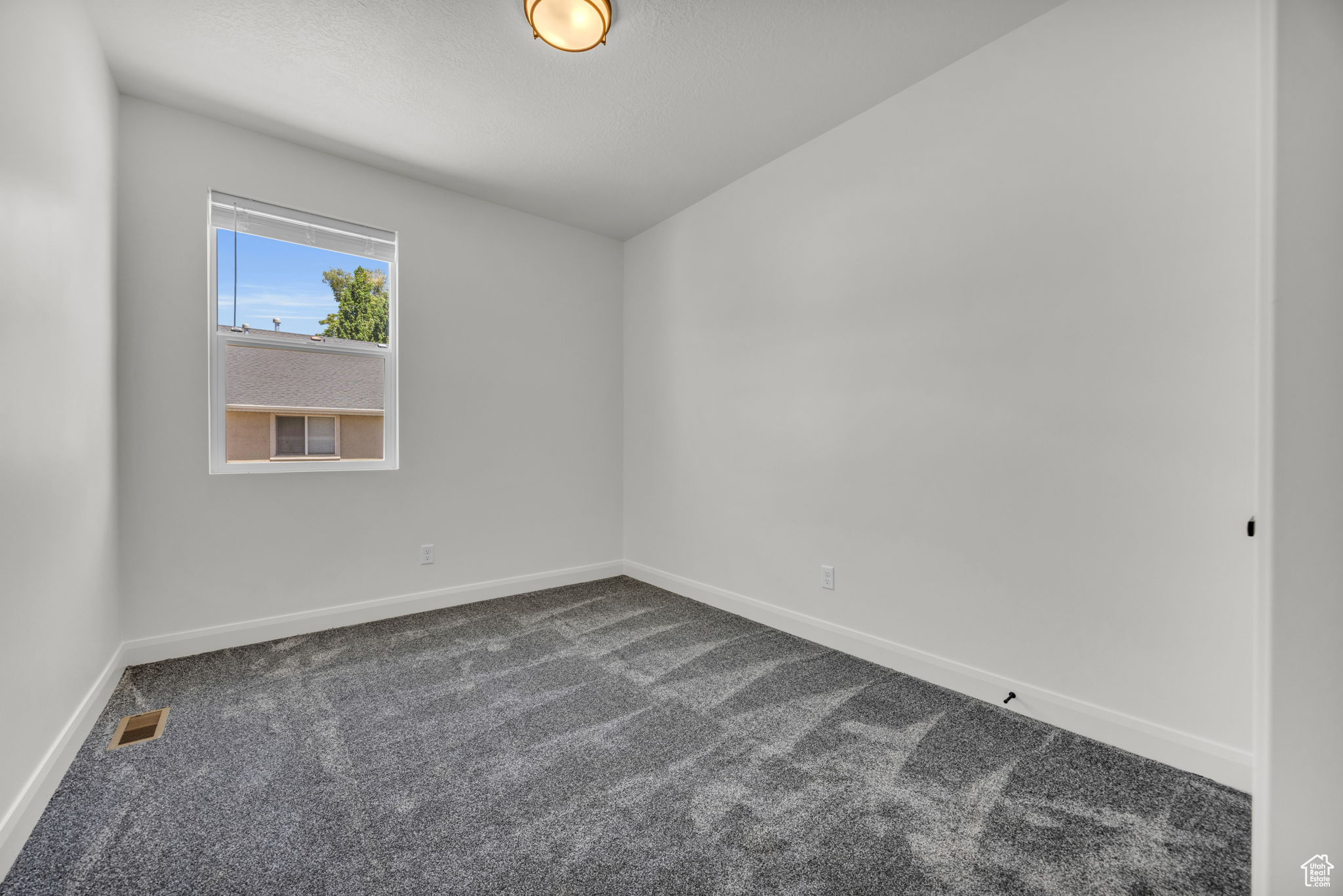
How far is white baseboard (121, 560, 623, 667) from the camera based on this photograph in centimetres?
266

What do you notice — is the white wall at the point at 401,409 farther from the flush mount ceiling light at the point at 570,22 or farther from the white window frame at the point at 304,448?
the flush mount ceiling light at the point at 570,22

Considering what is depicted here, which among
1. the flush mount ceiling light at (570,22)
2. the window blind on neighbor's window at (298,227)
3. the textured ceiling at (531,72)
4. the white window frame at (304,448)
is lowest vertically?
the white window frame at (304,448)

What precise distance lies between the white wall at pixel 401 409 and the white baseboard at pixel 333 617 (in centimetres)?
5

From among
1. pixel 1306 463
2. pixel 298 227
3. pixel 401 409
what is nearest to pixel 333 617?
pixel 401 409

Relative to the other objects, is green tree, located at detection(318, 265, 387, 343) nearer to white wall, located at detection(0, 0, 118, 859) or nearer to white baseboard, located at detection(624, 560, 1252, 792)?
white wall, located at detection(0, 0, 118, 859)

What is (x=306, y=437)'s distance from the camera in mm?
3102

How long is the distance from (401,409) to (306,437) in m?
0.52

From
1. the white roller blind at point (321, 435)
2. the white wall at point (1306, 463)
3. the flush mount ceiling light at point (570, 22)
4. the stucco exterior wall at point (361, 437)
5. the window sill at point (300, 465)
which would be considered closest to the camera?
the white wall at point (1306, 463)

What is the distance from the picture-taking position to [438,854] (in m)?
1.41

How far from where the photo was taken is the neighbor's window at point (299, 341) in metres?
2.86

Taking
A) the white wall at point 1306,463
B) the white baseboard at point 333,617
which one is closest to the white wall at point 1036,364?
the white wall at point 1306,463

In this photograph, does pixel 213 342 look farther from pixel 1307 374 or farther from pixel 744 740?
pixel 1307 374

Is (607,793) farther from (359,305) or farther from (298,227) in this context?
(298,227)

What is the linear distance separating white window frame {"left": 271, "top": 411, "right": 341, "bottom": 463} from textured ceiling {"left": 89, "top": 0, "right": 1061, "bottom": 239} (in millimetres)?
1496
